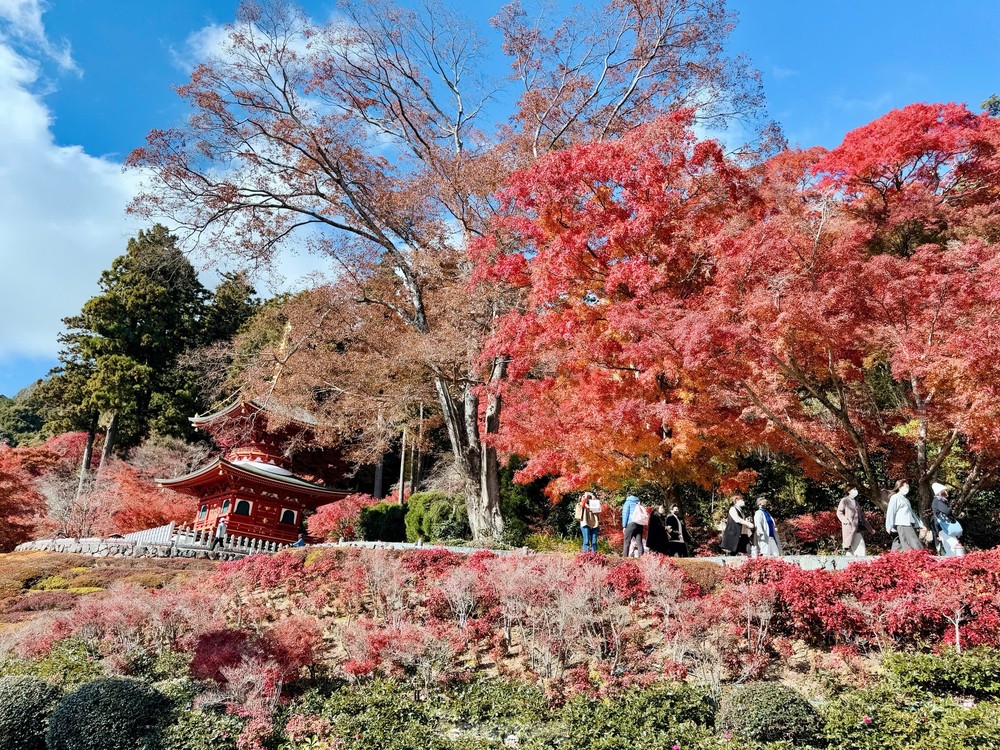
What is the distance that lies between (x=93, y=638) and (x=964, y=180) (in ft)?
60.3

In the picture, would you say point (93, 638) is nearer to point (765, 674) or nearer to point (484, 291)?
point (765, 674)

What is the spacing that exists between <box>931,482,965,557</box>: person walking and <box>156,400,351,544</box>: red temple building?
1852cm

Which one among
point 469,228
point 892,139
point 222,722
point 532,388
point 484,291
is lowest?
point 222,722

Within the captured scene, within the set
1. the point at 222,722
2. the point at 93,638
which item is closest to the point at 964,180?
the point at 222,722

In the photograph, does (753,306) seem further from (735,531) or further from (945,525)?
(945,525)

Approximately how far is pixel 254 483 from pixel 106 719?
59.8 ft

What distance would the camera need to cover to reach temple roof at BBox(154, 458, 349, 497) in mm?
23556

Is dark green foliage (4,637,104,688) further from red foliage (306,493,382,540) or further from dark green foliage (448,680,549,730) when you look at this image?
red foliage (306,493,382,540)

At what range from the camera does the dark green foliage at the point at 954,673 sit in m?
6.18

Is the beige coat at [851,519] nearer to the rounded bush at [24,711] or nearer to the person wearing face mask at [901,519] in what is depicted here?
the person wearing face mask at [901,519]

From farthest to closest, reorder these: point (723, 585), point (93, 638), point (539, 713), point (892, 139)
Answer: point (892, 139)
point (93, 638)
point (723, 585)
point (539, 713)

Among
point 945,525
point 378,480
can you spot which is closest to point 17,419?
point 378,480

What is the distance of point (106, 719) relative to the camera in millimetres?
7109

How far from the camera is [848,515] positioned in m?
10.4
